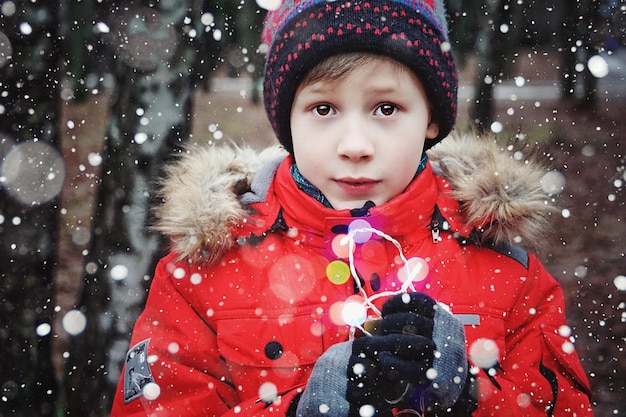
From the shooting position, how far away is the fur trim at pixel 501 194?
2049 millimetres

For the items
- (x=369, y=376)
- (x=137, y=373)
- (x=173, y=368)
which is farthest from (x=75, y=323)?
(x=369, y=376)

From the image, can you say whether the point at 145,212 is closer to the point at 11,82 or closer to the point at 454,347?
the point at 11,82

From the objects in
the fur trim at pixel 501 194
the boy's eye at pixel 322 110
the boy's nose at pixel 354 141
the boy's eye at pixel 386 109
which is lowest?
the fur trim at pixel 501 194

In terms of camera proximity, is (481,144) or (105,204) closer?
(481,144)

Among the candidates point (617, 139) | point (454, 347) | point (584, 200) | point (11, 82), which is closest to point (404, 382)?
point (454, 347)

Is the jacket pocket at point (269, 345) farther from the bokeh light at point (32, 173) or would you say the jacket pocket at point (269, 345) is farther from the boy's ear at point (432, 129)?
the bokeh light at point (32, 173)

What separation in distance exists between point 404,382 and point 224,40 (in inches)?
138

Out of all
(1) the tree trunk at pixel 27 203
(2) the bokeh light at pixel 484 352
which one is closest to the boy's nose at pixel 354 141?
(2) the bokeh light at pixel 484 352

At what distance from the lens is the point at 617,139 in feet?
18.3

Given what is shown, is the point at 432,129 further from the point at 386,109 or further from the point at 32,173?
the point at 32,173

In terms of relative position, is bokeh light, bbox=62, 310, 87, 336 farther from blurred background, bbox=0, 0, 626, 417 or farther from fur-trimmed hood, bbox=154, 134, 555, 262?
fur-trimmed hood, bbox=154, 134, 555, 262

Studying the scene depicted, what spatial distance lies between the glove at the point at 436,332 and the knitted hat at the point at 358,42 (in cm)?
73

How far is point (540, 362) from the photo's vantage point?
6.61 ft

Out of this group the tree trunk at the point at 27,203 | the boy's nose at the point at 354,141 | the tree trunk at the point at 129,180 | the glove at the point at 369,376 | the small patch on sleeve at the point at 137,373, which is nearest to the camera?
the glove at the point at 369,376
